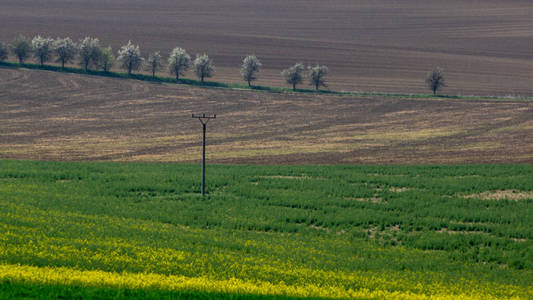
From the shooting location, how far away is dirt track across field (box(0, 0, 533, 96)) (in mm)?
114125

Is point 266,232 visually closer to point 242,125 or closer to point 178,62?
point 242,125

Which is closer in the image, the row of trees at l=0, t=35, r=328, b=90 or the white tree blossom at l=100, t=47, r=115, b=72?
the row of trees at l=0, t=35, r=328, b=90

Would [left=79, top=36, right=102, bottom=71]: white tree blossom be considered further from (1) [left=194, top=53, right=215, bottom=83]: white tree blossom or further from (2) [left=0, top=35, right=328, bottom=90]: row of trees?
(1) [left=194, top=53, right=215, bottom=83]: white tree blossom

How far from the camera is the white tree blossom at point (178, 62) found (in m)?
101

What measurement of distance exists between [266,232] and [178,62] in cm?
7932

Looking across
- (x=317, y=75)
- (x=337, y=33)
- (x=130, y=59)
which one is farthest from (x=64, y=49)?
(x=337, y=33)

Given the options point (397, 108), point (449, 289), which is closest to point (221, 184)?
point (449, 289)

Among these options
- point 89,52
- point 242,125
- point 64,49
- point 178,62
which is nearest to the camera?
point 242,125

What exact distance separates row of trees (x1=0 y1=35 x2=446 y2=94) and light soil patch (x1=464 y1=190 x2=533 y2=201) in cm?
6560

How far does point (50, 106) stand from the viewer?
78.5 m

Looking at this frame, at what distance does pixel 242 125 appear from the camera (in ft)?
228

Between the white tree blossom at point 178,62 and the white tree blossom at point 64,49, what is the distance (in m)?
17.7

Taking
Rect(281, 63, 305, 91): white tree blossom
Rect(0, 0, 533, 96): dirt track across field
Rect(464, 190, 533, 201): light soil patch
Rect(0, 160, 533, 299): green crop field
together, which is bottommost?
Answer: Rect(0, 160, 533, 299): green crop field

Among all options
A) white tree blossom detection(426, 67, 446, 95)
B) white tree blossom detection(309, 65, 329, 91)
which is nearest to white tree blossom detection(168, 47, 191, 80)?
white tree blossom detection(309, 65, 329, 91)
